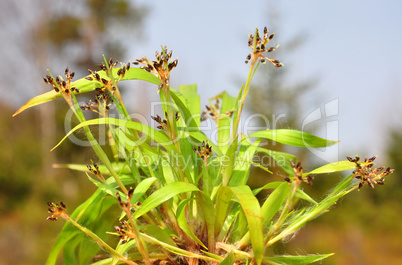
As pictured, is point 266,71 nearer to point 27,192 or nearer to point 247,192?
point 27,192

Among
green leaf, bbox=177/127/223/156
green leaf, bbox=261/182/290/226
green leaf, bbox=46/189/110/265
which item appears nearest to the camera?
green leaf, bbox=261/182/290/226

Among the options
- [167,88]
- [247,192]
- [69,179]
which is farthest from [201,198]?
[69,179]

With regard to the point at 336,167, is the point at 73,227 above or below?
below

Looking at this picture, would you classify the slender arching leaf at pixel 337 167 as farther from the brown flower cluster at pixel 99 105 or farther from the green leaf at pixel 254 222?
the brown flower cluster at pixel 99 105

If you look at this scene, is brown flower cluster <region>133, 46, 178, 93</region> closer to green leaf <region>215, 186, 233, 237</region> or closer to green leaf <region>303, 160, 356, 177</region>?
green leaf <region>215, 186, 233, 237</region>

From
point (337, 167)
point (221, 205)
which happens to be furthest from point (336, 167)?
point (221, 205)

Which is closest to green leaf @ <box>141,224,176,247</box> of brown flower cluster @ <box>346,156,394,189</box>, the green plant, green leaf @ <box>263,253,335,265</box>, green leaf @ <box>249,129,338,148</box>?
the green plant

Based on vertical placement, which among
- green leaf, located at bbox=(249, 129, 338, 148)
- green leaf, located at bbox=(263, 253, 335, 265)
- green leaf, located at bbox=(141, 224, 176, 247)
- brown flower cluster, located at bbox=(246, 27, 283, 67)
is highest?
brown flower cluster, located at bbox=(246, 27, 283, 67)

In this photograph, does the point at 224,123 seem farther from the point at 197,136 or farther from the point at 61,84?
the point at 61,84

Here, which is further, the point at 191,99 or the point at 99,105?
the point at 191,99

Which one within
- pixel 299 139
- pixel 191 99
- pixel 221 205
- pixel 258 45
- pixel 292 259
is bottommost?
pixel 292 259
